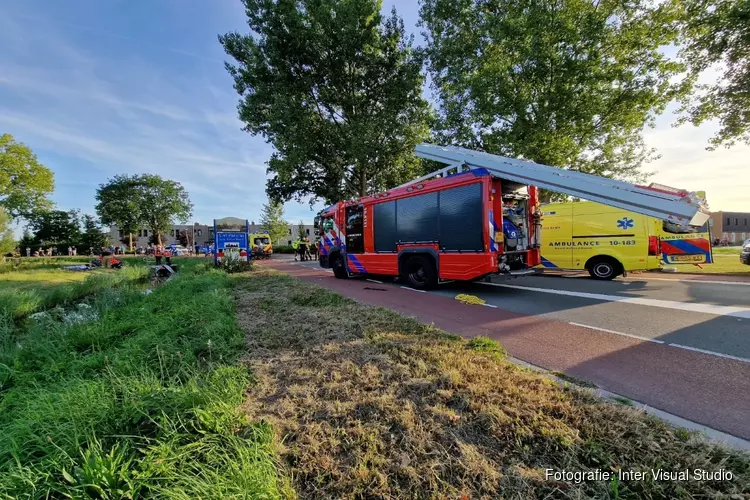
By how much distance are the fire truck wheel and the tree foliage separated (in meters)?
54.8

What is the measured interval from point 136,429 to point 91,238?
65569mm

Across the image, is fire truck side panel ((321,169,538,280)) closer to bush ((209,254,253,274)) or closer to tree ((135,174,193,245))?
bush ((209,254,253,274))

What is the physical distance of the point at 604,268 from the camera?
10703 mm

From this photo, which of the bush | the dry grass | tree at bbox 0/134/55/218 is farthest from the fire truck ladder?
tree at bbox 0/134/55/218

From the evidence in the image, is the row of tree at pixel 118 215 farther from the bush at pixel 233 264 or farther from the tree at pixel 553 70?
the tree at pixel 553 70

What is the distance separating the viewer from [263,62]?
17.7 m

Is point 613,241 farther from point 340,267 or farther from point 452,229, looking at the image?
point 340,267

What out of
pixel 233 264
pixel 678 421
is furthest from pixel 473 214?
pixel 233 264

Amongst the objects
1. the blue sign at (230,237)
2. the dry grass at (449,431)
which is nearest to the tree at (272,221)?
the blue sign at (230,237)

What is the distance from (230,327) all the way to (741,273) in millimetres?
15864

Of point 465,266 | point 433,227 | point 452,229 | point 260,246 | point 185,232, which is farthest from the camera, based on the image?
point 185,232

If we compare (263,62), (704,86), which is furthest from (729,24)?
(263,62)

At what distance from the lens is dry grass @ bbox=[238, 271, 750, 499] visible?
5.73 ft

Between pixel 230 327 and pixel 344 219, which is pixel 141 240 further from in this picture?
pixel 230 327
